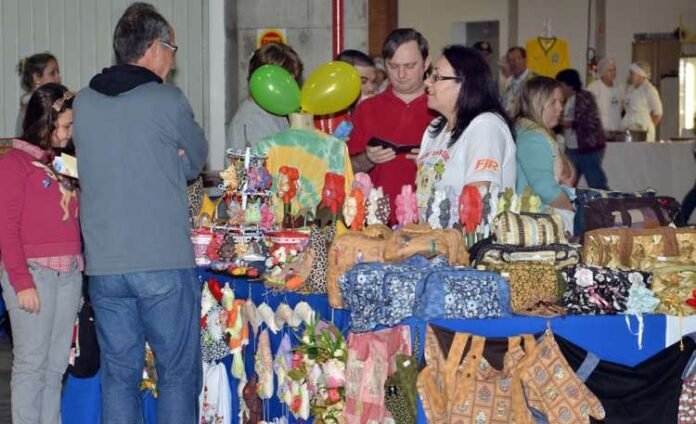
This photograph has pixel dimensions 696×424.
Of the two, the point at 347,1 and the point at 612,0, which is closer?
the point at 347,1

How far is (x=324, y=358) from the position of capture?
5289 mm

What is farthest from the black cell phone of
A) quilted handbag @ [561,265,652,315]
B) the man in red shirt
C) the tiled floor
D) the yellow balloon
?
the tiled floor

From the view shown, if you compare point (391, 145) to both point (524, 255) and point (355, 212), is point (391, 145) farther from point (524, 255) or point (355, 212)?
point (524, 255)

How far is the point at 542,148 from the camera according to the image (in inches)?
260

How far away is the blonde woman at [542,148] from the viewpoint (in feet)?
21.5

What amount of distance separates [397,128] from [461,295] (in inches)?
88.1

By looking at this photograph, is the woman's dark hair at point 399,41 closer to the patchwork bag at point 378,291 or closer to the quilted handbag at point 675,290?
the patchwork bag at point 378,291

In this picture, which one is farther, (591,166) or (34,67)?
(591,166)

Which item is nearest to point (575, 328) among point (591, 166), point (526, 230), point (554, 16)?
point (526, 230)

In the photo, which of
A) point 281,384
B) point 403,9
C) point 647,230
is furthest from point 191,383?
point 403,9

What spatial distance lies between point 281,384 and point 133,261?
0.92 metres

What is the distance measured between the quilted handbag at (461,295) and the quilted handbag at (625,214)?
129 cm

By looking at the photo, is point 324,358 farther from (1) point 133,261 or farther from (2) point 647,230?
(2) point 647,230

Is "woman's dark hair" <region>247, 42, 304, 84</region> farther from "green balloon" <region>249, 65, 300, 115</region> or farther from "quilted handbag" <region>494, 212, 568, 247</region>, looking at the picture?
"quilted handbag" <region>494, 212, 568, 247</region>
